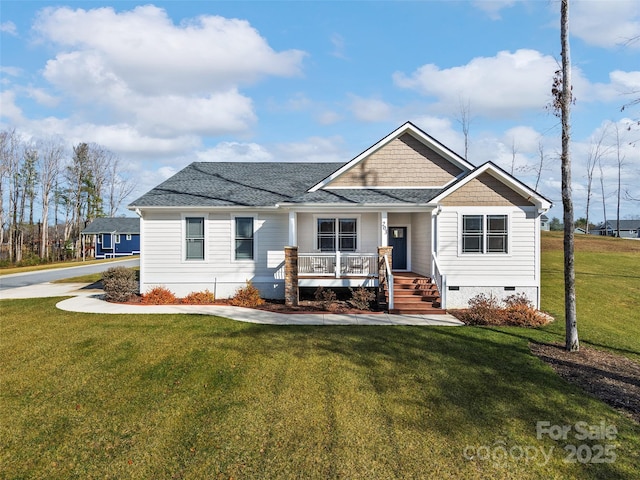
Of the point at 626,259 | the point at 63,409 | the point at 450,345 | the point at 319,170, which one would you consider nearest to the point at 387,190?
the point at 319,170

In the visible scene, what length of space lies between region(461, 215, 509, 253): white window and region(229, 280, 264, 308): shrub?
308 inches

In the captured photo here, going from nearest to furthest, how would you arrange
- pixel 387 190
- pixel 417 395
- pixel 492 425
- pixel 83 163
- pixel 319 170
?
1. pixel 492 425
2. pixel 417 395
3. pixel 387 190
4. pixel 319 170
5. pixel 83 163

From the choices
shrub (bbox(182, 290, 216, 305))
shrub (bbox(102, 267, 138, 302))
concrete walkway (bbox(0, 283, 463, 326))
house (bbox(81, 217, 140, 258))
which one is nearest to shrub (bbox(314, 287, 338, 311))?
concrete walkway (bbox(0, 283, 463, 326))

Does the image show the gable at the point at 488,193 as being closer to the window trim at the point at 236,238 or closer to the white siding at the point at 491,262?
the white siding at the point at 491,262

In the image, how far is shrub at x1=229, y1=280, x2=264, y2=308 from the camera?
12990 millimetres

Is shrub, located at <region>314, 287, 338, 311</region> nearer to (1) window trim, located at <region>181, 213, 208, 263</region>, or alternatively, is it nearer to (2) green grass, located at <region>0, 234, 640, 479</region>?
(2) green grass, located at <region>0, 234, 640, 479</region>

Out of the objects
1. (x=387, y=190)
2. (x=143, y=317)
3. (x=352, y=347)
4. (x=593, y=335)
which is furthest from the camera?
(x=387, y=190)

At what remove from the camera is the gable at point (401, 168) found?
14.6m

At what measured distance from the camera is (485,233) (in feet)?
42.2

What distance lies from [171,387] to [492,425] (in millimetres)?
5334

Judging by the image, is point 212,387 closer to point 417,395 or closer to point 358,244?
point 417,395

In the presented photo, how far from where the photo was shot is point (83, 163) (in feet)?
153

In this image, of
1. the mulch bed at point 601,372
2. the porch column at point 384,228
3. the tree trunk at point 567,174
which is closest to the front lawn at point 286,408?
the mulch bed at point 601,372

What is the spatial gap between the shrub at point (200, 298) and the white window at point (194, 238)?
1452 millimetres
